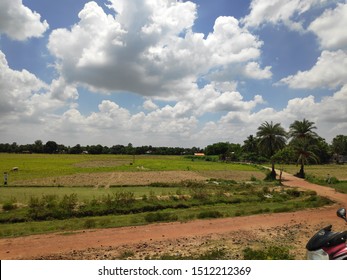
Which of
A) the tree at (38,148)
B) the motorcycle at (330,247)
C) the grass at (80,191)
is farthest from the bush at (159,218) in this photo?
the tree at (38,148)

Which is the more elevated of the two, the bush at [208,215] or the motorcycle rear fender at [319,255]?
the motorcycle rear fender at [319,255]

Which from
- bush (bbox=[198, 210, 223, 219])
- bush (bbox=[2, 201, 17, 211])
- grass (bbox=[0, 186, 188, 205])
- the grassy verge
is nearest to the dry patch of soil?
grass (bbox=[0, 186, 188, 205])

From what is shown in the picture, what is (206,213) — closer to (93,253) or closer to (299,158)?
(93,253)

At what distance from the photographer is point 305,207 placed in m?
20.6

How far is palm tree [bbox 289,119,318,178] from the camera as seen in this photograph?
43438 millimetres

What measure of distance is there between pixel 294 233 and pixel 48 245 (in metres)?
10.5

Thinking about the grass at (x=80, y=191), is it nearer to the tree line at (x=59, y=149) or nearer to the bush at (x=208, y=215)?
the bush at (x=208, y=215)

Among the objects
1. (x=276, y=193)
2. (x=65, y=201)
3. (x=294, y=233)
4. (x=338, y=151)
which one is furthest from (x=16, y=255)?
(x=338, y=151)

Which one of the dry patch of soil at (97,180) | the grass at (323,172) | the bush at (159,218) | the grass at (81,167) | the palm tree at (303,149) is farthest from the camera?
the grass at (323,172)

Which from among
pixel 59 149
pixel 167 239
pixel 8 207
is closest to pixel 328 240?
pixel 167 239

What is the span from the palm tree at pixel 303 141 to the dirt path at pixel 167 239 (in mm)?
28597

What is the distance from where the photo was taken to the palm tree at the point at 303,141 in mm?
43438

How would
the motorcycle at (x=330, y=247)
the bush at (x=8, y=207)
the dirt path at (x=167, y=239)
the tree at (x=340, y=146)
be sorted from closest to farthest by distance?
the motorcycle at (x=330, y=247) < the dirt path at (x=167, y=239) < the bush at (x=8, y=207) < the tree at (x=340, y=146)

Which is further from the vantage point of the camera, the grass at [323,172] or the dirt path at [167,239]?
the grass at [323,172]
